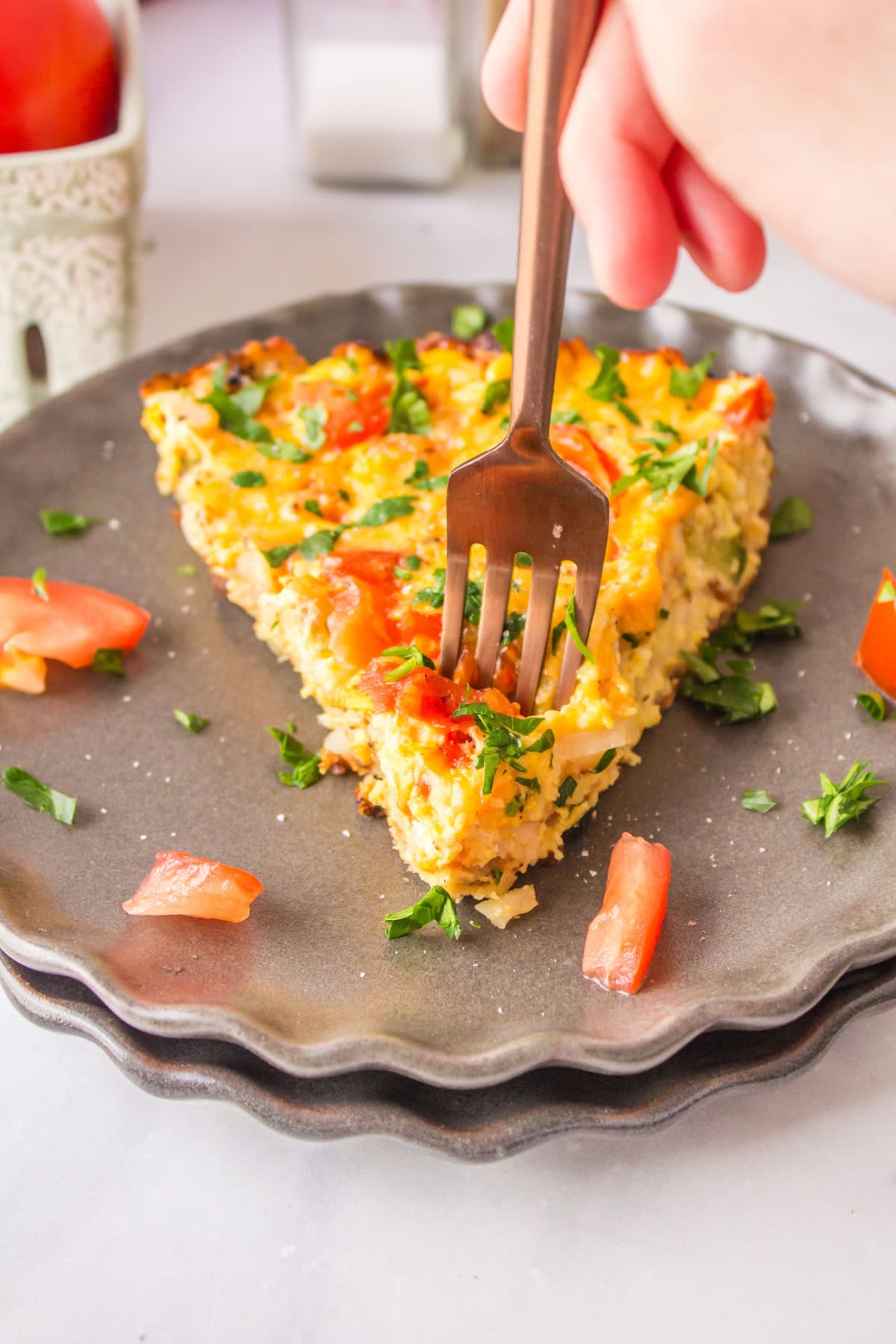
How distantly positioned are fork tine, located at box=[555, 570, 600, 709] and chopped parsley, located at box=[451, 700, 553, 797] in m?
0.13

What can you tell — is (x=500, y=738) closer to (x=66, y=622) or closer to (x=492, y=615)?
(x=492, y=615)

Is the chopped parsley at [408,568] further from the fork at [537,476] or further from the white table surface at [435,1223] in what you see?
the white table surface at [435,1223]

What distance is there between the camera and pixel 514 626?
8.84 ft

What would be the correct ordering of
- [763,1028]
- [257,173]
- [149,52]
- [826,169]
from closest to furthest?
[826,169] → [763,1028] → [257,173] → [149,52]

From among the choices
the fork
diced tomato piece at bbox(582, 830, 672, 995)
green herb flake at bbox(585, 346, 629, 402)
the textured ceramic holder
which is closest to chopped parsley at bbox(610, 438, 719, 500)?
green herb flake at bbox(585, 346, 629, 402)

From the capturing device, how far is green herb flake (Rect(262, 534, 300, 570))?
2932mm

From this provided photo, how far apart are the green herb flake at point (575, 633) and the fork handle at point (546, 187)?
0.58 metres

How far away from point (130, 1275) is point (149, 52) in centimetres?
604

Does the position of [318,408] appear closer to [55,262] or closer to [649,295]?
[55,262]

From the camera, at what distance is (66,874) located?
255 centimetres

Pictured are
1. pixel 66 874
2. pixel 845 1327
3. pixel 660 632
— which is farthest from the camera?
pixel 660 632

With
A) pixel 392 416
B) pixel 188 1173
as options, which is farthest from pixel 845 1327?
pixel 392 416

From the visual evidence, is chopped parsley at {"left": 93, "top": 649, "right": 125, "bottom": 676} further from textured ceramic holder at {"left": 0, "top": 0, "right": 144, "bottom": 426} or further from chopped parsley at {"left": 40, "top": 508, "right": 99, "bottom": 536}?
textured ceramic holder at {"left": 0, "top": 0, "right": 144, "bottom": 426}

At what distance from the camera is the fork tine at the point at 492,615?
254cm
